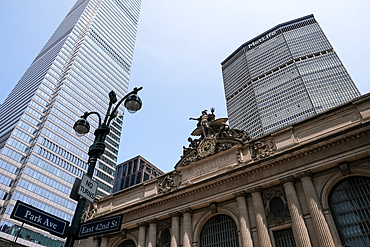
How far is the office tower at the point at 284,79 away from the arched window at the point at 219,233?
9134 centimetres

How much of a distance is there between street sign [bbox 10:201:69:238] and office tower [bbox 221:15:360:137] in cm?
10714

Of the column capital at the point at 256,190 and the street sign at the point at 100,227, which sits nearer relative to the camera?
the street sign at the point at 100,227

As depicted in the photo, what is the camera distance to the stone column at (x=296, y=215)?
57.9 feet

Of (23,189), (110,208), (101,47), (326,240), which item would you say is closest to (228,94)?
(101,47)

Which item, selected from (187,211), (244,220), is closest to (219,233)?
(244,220)

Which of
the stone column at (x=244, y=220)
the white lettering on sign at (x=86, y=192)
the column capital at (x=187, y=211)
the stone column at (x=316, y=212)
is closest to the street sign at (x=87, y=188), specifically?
the white lettering on sign at (x=86, y=192)

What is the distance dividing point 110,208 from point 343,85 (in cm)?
10989

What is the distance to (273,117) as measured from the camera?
388 ft

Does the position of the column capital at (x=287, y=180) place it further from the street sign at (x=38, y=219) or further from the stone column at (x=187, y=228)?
the street sign at (x=38, y=219)

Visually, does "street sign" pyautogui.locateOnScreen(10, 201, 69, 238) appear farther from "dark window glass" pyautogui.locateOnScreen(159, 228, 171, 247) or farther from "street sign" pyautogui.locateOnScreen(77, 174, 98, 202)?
"dark window glass" pyautogui.locateOnScreen(159, 228, 171, 247)

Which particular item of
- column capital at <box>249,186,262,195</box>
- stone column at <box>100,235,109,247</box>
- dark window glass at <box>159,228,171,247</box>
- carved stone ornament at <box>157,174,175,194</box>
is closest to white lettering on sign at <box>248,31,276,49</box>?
carved stone ornament at <box>157,174,175,194</box>

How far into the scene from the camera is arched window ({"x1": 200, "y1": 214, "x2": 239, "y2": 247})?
22.0 meters

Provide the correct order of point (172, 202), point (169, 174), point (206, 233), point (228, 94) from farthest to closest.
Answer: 1. point (228, 94)
2. point (169, 174)
3. point (172, 202)
4. point (206, 233)

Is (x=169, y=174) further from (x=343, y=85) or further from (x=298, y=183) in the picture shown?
(x=343, y=85)
